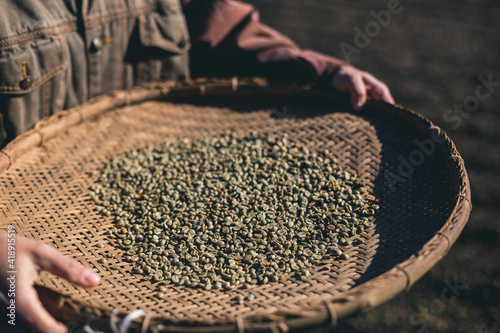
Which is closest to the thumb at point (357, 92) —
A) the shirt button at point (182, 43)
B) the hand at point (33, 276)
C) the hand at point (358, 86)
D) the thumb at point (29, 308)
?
the hand at point (358, 86)

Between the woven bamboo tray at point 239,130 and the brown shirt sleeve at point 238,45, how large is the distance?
0.37 ft

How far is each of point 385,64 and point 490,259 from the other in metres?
2.37

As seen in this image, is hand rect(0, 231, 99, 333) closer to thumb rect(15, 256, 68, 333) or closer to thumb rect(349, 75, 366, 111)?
thumb rect(15, 256, 68, 333)

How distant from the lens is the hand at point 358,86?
6.44ft

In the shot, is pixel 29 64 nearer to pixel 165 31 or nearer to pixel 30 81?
pixel 30 81

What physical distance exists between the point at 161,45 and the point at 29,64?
0.63 metres

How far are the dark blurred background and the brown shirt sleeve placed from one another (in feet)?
4.75

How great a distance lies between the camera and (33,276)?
44.6 inches

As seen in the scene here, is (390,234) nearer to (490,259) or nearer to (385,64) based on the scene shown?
(490,259)

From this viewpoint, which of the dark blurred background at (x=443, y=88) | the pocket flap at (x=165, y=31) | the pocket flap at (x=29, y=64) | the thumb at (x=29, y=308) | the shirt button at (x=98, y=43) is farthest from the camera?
the dark blurred background at (x=443, y=88)

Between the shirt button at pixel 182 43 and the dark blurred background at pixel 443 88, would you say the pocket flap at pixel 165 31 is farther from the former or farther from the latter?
the dark blurred background at pixel 443 88

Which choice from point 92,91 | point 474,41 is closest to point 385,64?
point 474,41

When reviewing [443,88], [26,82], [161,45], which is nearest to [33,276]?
[26,82]

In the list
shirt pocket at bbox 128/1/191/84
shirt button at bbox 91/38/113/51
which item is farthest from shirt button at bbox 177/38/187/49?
shirt button at bbox 91/38/113/51
